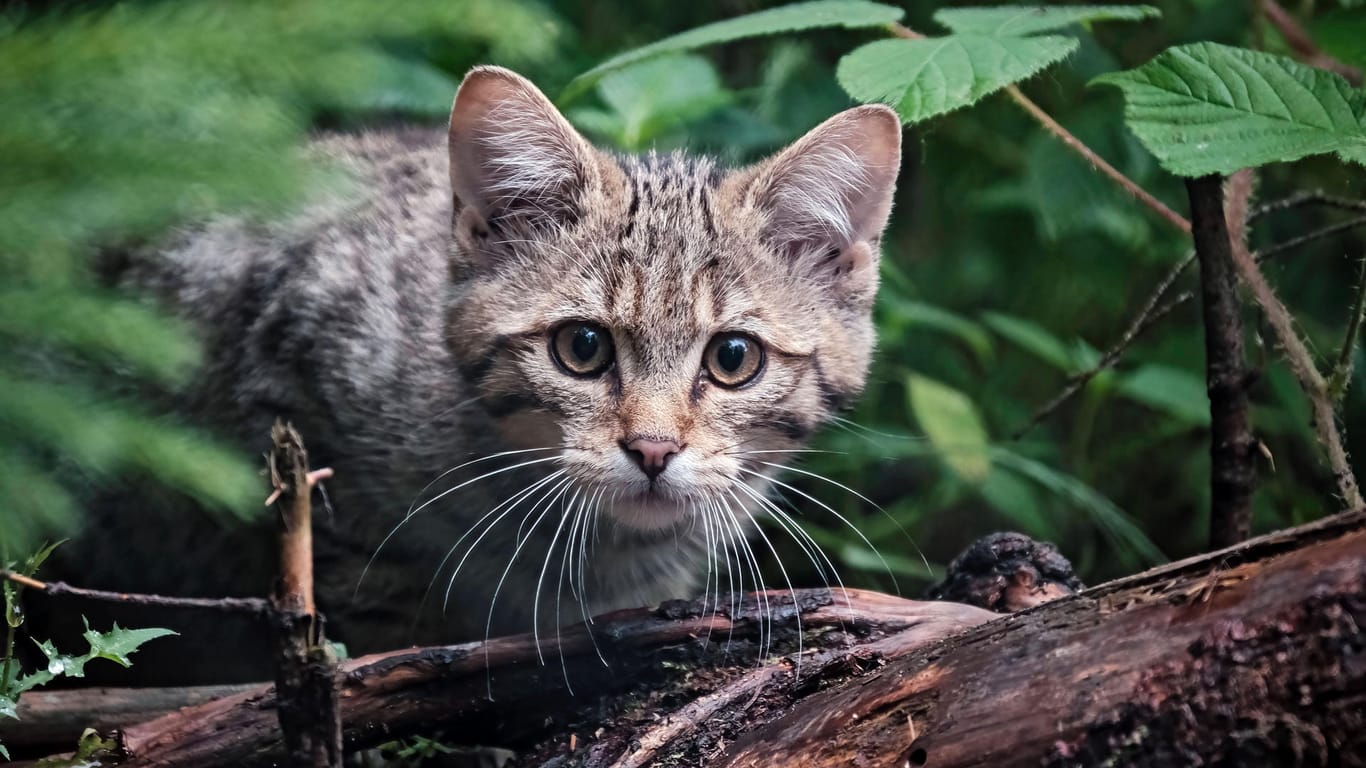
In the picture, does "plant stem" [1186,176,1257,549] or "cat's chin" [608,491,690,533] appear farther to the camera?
"plant stem" [1186,176,1257,549]

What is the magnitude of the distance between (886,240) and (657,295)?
3301 mm

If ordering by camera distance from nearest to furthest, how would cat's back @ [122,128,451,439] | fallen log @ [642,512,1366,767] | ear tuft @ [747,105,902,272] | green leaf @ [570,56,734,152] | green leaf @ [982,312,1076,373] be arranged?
fallen log @ [642,512,1366,767], ear tuft @ [747,105,902,272], cat's back @ [122,128,451,439], green leaf @ [570,56,734,152], green leaf @ [982,312,1076,373]

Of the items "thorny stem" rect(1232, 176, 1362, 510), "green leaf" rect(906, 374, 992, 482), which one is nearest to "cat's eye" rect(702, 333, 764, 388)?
"thorny stem" rect(1232, 176, 1362, 510)

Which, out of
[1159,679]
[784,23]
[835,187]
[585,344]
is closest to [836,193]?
[835,187]

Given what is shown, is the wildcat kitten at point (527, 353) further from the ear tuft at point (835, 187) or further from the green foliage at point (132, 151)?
the green foliage at point (132, 151)

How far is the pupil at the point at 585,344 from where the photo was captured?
9.00ft

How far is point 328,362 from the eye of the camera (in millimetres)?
3166

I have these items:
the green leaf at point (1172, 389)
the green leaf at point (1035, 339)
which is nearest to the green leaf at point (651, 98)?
the green leaf at point (1035, 339)

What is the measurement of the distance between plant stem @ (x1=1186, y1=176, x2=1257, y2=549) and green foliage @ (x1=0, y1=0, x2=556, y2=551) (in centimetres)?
198

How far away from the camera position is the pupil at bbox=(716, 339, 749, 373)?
2783 mm

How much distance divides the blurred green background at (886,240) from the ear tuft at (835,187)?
20.9 inches

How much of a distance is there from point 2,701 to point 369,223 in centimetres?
171

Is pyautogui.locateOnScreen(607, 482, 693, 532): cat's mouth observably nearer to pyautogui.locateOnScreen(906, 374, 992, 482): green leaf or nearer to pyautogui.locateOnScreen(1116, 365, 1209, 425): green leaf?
pyautogui.locateOnScreen(906, 374, 992, 482): green leaf

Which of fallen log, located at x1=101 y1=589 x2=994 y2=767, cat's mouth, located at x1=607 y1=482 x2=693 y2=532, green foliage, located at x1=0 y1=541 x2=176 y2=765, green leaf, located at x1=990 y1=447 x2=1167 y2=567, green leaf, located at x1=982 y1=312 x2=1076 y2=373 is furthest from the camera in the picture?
green leaf, located at x1=982 y1=312 x2=1076 y2=373
